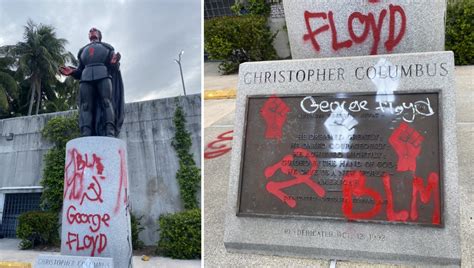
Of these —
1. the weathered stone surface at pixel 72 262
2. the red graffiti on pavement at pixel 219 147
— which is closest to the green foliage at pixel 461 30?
the red graffiti on pavement at pixel 219 147

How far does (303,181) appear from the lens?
12.5 ft

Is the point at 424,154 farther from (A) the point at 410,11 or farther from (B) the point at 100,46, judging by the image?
(B) the point at 100,46

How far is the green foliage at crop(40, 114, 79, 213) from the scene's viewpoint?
9508mm

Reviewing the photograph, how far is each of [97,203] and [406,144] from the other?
3.20m

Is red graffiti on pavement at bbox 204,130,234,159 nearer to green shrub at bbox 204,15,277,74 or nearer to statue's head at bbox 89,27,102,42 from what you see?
statue's head at bbox 89,27,102,42

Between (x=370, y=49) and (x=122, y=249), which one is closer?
(x=370, y=49)

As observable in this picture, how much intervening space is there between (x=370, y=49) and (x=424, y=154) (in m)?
1.22

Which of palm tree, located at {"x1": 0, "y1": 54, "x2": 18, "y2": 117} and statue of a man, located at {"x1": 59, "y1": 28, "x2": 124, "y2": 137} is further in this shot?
palm tree, located at {"x1": 0, "y1": 54, "x2": 18, "y2": 117}

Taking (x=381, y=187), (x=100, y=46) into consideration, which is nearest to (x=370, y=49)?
(x=381, y=187)

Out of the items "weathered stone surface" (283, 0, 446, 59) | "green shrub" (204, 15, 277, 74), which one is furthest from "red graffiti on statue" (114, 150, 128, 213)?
"green shrub" (204, 15, 277, 74)

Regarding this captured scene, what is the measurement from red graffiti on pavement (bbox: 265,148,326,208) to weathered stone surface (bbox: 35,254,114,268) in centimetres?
170

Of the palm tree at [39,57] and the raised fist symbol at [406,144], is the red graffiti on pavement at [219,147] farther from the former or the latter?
the palm tree at [39,57]

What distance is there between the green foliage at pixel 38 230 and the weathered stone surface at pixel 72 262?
4.56 meters

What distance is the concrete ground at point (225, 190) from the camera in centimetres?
365
